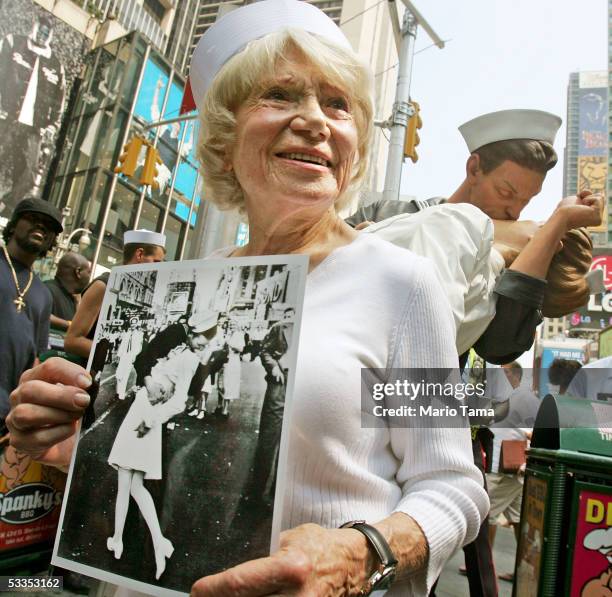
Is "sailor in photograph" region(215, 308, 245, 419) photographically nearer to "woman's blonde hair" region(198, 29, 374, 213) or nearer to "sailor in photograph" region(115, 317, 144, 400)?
"sailor in photograph" region(115, 317, 144, 400)

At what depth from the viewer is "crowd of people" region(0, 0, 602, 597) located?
0.72 m

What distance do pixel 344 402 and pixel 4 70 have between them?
107ft

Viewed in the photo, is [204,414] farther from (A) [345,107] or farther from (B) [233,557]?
(A) [345,107]

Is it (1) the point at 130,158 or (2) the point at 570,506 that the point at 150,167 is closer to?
(1) the point at 130,158

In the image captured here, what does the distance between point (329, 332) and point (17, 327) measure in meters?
2.80

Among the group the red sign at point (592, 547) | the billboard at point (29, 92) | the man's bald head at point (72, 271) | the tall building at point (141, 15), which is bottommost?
the red sign at point (592, 547)

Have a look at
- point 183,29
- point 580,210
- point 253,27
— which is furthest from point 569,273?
point 183,29

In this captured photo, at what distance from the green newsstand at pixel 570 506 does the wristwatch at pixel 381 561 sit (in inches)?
50.7

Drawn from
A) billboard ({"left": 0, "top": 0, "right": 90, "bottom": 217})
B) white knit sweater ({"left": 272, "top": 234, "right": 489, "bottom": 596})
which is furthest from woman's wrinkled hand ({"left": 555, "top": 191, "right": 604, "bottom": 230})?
billboard ({"left": 0, "top": 0, "right": 90, "bottom": 217})

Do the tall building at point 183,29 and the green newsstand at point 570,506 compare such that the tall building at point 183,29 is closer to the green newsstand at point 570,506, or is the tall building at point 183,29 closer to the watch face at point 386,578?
the green newsstand at point 570,506

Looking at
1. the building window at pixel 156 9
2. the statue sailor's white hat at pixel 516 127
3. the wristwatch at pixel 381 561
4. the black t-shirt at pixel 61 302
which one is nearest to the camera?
the wristwatch at pixel 381 561

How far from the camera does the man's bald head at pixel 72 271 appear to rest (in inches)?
183

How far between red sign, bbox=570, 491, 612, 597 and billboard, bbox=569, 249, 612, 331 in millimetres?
20080

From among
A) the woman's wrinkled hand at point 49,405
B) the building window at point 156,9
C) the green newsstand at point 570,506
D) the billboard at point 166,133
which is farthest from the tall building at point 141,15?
the woman's wrinkled hand at point 49,405
